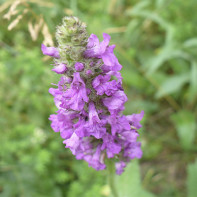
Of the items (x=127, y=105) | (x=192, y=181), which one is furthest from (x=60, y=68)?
(x=127, y=105)

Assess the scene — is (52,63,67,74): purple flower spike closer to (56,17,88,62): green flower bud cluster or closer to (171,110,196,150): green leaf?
(56,17,88,62): green flower bud cluster

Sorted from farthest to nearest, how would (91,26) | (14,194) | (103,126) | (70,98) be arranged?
(91,26) < (14,194) < (103,126) < (70,98)

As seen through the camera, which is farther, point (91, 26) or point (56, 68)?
point (91, 26)

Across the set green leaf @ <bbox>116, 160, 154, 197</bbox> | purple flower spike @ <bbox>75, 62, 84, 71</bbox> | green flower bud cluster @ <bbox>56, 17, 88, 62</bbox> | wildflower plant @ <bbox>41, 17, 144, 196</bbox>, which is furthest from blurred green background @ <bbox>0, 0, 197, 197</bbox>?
purple flower spike @ <bbox>75, 62, 84, 71</bbox>

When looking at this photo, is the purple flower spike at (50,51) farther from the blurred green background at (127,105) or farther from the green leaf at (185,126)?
the green leaf at (185,126)

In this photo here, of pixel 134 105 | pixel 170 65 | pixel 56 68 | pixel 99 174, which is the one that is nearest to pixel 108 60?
pixel 56 68

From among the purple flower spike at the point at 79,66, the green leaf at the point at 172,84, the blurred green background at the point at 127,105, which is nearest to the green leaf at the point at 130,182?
the blurred green background at the point at 127,105

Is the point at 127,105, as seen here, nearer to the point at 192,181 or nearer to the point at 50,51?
the point at 192,181

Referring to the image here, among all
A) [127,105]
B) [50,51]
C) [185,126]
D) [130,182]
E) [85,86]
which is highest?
[127,105]

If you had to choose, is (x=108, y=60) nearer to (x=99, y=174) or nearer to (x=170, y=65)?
(x=99, y=174)
